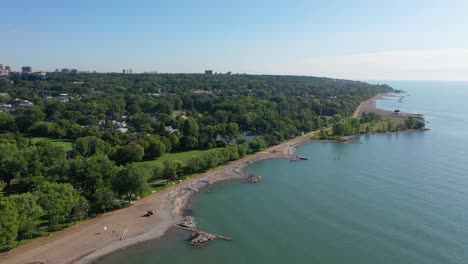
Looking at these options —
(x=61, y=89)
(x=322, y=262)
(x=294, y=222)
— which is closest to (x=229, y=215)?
(x=294, y=222)

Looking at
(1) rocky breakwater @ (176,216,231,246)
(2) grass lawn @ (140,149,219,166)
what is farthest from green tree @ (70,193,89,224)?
(2) grass lawn @ (140,149,219,166)

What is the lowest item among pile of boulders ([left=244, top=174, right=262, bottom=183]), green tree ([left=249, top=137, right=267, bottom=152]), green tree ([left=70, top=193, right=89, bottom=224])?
pile of boulders ([left=244, top=174, right=262, bottom=183])

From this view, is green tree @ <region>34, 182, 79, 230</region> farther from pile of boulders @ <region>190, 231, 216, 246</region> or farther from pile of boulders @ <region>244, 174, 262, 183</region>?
pile of boulders @ <region>244, 174, 262, 183</region>

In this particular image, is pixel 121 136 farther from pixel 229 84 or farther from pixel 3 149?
pixel 229 84

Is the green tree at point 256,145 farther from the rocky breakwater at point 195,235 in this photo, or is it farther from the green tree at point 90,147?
the rocky breakwater at point 195,235

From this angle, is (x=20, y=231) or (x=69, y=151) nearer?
(x=20, y=231)

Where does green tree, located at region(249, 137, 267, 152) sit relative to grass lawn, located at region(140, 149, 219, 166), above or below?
above

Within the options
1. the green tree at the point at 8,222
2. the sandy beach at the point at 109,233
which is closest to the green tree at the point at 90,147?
the sandy beach at the point at 109,233
